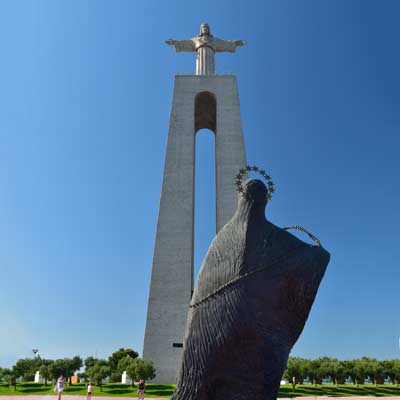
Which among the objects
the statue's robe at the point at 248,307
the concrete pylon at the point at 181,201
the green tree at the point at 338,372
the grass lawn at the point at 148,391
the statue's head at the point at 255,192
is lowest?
the grass lawn at the point at 148,391

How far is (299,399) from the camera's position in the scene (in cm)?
1644

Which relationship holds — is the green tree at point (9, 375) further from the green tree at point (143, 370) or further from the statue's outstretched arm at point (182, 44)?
the statue's outstretched arm at point (182, 44)

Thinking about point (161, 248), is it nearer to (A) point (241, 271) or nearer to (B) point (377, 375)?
(B) point (377, 375)

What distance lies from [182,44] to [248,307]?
90.7 feet

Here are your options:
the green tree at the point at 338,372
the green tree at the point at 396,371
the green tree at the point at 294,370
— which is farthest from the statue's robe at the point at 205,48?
the green tree at the point at 396,371

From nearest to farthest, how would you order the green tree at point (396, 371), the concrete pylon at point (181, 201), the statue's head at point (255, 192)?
1. the statue's head at point (255, 192)
2. the concrete pylon at point (181, 201)
3. the green tree at point (396, 371)

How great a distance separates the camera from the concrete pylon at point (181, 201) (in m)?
21.0

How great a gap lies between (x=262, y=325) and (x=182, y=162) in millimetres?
20973

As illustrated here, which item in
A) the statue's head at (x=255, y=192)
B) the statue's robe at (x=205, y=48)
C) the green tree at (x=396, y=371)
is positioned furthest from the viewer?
the statue's robe at (x=205, y=48)

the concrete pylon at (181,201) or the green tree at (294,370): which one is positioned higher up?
the concrete pylon at (181,201)

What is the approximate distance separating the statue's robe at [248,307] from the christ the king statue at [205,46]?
25.3m

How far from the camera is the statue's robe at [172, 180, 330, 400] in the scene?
4043 millimetres

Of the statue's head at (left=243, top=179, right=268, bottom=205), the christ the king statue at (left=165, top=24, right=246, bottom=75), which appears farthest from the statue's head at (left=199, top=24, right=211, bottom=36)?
the statue's head at (left=243, top=179, right=268, bottom=205)

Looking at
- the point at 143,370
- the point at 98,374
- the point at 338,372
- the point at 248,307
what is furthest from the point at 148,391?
the point at 248,307
